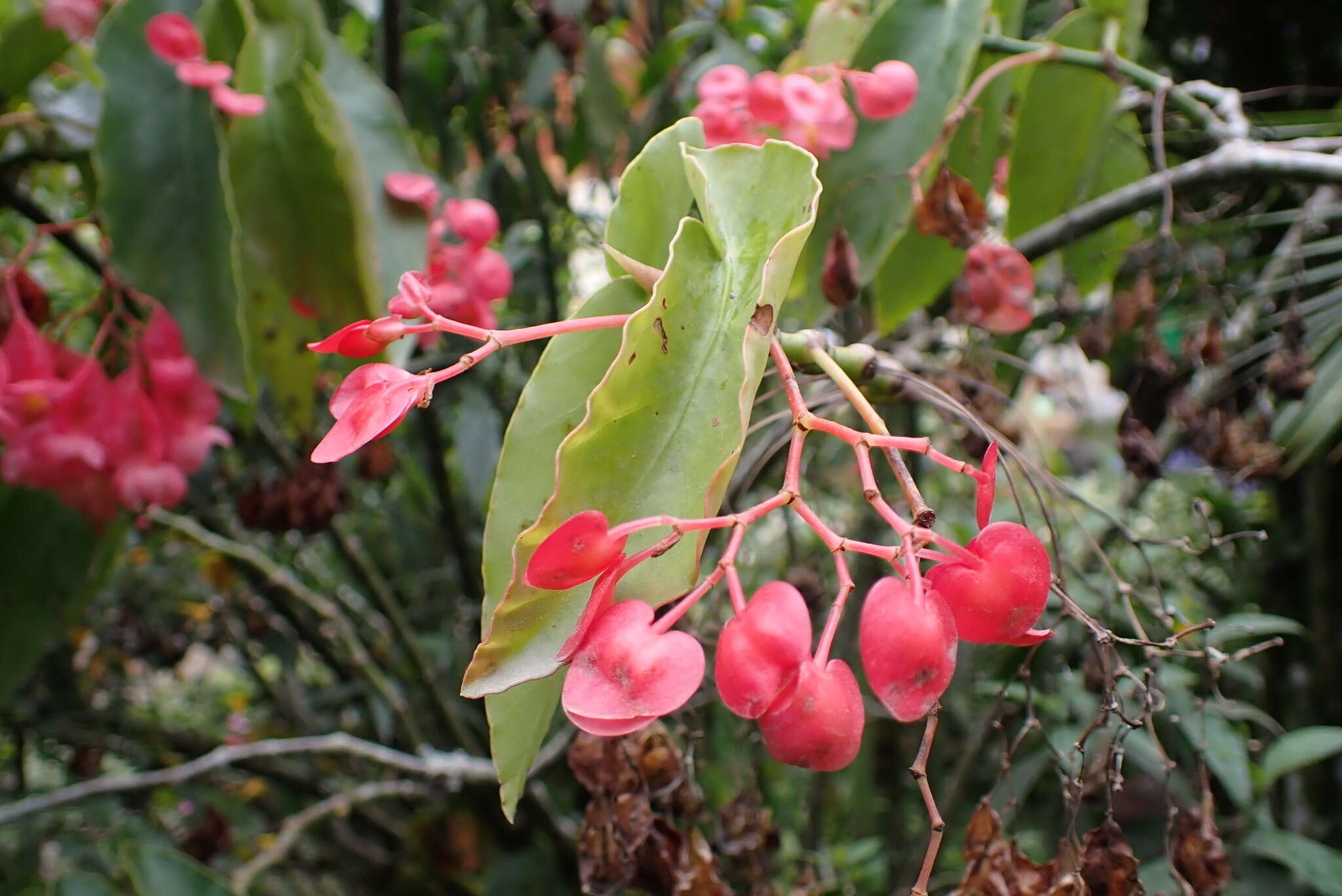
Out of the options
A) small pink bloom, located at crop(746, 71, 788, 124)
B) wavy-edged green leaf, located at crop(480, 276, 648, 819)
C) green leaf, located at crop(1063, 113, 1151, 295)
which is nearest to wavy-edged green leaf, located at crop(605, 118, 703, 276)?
wavy-edged green leaf, located at crop(480, 276, 648, 819)

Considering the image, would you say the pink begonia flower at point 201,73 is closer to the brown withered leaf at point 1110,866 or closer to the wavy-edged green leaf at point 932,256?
the wavy-edged green leaf at point 932,256

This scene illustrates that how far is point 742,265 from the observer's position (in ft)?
1.08

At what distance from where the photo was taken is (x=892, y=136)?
58 cm

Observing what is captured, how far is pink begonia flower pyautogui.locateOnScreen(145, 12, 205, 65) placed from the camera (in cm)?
58

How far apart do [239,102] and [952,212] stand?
1.46 feet

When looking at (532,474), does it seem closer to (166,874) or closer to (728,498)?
(728,498)

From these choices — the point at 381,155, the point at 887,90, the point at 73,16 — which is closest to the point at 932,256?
the point at 887,90

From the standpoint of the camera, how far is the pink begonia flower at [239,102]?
57cm

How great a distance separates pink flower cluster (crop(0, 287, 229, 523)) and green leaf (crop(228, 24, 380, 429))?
102 mm

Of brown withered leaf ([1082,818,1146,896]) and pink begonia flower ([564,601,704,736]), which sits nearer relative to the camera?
pink begonia flower ([564,601,704,736])

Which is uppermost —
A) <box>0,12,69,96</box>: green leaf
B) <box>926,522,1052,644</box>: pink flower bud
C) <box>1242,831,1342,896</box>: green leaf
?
<box>926,522,1052,644</box>: pink flower bud

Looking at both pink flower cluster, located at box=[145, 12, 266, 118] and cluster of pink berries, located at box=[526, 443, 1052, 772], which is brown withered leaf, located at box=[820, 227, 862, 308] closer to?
cluster of pink berries, located at box=[526, 443, 1052, 772]

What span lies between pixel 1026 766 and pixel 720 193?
1.95ft

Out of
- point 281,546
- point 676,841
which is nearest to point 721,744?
point 281,546
